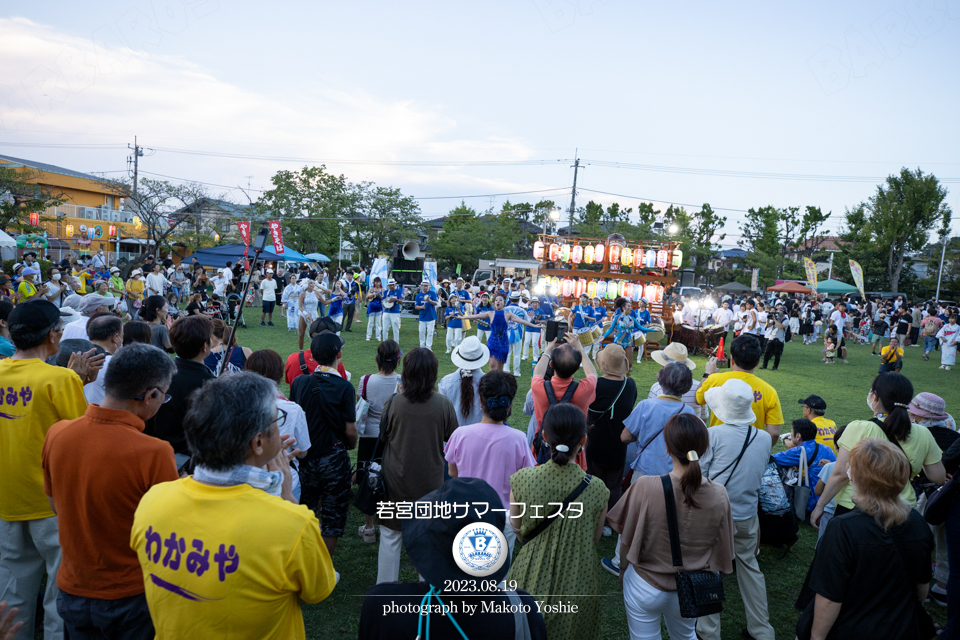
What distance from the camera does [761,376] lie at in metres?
13.2

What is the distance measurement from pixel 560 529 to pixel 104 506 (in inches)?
76.2

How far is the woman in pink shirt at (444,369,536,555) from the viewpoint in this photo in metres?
3.07

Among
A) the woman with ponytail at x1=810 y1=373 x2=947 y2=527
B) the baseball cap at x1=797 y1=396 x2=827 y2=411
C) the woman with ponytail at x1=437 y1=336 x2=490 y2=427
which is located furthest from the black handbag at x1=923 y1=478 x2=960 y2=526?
the woman with ponytail at x1=437 y1=336 x2=490 y2=427

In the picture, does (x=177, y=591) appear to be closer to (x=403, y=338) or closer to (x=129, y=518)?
(x=129, y=518)

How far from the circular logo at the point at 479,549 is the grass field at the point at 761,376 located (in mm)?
2366

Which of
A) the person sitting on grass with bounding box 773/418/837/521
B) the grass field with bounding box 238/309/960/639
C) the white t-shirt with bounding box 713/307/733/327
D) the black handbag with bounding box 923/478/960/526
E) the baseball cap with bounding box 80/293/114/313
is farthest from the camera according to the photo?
the white t-shirt with bounding box 713/307/733/327

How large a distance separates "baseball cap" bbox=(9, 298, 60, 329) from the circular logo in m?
2.76

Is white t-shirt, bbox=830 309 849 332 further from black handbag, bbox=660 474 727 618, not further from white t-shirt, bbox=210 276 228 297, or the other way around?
white t-shirt, bbox=210 276 228 297

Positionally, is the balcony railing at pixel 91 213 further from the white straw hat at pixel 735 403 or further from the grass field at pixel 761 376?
the white straw hat at pixel 735 403

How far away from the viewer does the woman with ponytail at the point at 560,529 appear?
248 cm

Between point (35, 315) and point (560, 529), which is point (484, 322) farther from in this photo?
point (560, 529)

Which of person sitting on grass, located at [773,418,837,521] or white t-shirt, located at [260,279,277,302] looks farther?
white t-shirt, located at [260,279,277,302]

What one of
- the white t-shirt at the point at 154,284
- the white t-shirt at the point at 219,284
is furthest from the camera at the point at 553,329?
the white t-shirt at the point at 219,284

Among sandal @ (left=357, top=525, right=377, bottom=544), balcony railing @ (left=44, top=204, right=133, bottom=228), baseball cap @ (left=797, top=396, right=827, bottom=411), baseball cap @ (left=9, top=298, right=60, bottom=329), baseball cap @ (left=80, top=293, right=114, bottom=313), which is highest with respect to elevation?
balcony railing @ (left=44, top=204, right=133, bottom=228)
